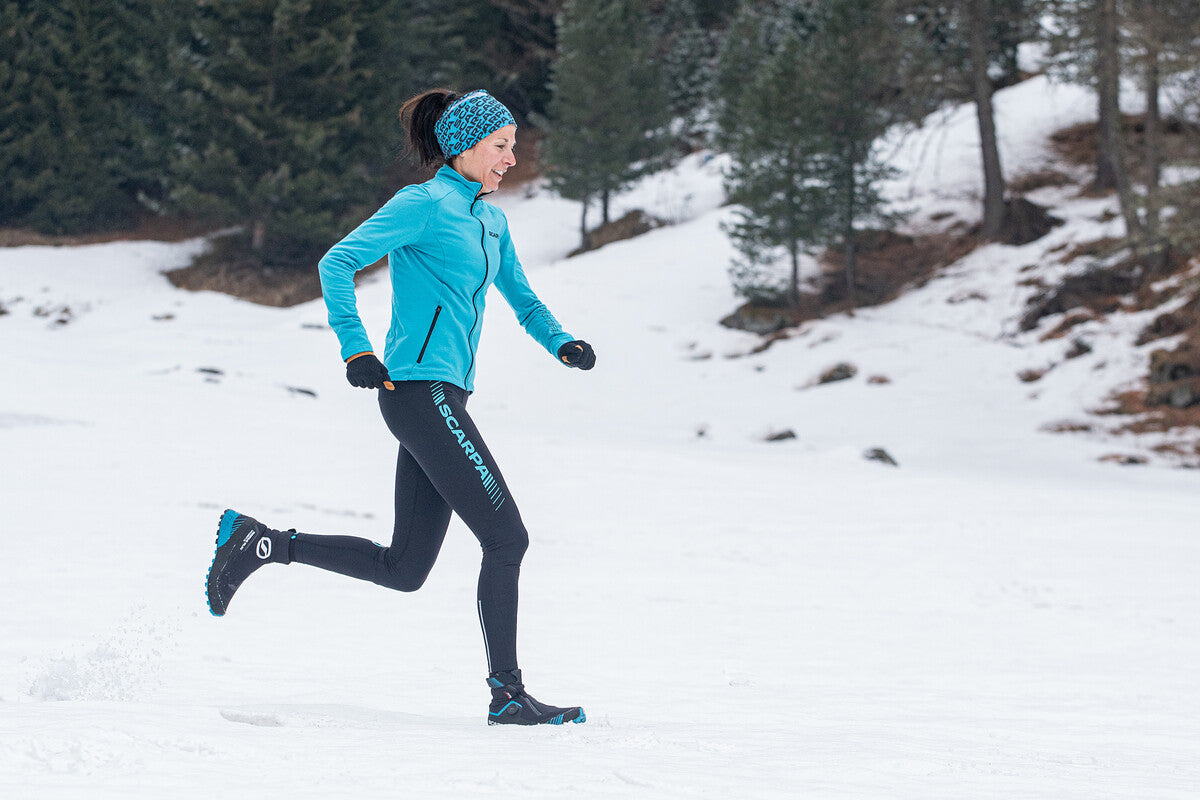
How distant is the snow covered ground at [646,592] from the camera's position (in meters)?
2.72

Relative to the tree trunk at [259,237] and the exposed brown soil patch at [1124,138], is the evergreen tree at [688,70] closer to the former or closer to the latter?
the exposed brown soil patch at [1124,138]

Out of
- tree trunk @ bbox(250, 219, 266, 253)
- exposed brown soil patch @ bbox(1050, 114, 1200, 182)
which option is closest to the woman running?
exposed brown soil patch @ bbox(1050, 114, 1200, 182)

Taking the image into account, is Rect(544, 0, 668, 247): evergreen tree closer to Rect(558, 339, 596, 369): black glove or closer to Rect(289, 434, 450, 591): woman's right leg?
Rect(558, 339, 596, 369): black glove

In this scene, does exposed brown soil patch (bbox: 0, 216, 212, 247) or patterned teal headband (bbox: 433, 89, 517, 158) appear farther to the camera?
exposed brown soil patch (bbox: 0, 216, 212, 247)

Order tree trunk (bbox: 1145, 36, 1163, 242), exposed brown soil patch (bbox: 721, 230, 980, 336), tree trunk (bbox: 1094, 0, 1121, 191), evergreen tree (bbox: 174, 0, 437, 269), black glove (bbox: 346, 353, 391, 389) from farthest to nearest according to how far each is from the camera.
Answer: evergreen tree (bbox: 174, 0, 437, 269)
exposed brown soil patch (bbox: 721, 230, 980, 336)
tree trunk (bbox: 1094, 0, 1121, 191)
tree trunk (bbox: 1145, 36, 1163, 242)
black glove (bbox: 346, 353, 391, 389)

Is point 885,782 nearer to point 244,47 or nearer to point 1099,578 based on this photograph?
point 1099,578

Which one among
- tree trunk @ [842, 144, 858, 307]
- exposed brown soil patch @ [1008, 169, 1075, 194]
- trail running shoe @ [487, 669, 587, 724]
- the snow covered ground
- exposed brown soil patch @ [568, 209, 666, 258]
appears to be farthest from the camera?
exposed brown soil patch @ [568, 209, 666, 258]

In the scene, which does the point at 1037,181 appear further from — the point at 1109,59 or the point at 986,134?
the point at 1109,59

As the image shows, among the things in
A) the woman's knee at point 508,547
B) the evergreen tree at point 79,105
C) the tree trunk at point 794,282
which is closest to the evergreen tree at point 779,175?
the tree trunk at point 794,282

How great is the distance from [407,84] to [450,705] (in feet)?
122

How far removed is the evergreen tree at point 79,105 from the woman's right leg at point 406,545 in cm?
3402

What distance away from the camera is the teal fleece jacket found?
133 inches

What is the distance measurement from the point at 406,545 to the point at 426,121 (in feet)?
4.67

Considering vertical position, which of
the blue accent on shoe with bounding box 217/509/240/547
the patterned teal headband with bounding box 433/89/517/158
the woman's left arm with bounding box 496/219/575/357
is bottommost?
the blue accent on shoe with bounding box 217/509/240/547
